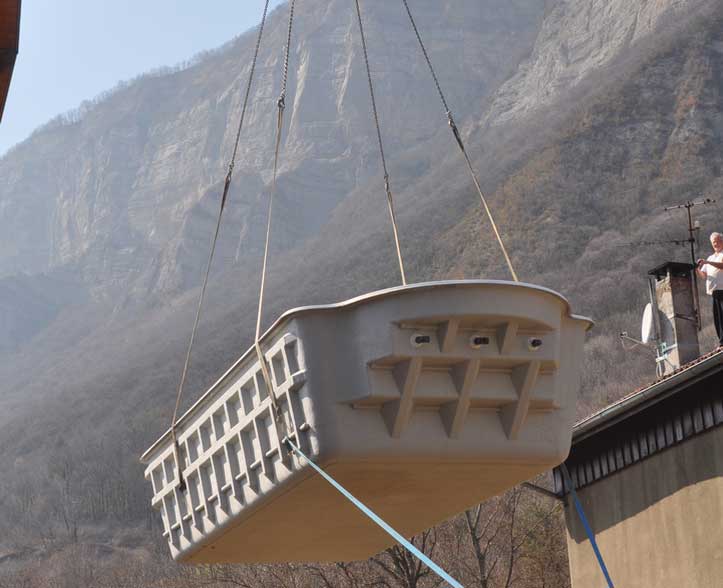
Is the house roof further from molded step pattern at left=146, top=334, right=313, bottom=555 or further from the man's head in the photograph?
molded step pattern at left=146, top=334, right=313, bottom=555

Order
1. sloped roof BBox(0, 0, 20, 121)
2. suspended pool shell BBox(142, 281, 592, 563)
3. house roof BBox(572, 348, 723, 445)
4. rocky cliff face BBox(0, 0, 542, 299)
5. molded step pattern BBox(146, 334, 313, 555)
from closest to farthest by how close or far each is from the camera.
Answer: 1. sloped roof BBox(0, 0, 20, 121)
2. suspended pool shell BBox(142, 281, 592, 563)
3. molded step pattern BBox(146, 334, 313, 555)
4. house roof BBox(572, 348, 723, 445)
5. rocky cliff face BBox(0, 0, 542, 299)

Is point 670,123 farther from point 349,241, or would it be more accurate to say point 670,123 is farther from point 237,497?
point 237,497

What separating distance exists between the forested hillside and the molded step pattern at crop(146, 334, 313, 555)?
15.5 meters

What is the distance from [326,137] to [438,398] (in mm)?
160092

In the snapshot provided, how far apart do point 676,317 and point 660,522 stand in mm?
4211

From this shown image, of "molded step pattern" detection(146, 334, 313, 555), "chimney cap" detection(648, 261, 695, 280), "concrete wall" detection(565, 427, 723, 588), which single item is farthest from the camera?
"chimney cap" detection(648, 261, 695, 280)

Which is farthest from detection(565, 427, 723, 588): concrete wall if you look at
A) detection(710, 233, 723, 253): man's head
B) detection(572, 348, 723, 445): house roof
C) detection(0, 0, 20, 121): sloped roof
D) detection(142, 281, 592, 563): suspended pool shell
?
detection(0, 0, 20, 121): sloped roof

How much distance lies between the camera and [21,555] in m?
78.9

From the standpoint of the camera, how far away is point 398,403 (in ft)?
41.8

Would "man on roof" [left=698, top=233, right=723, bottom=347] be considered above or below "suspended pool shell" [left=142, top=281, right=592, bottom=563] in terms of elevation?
above

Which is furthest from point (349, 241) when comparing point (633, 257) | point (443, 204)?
point (633, 257)

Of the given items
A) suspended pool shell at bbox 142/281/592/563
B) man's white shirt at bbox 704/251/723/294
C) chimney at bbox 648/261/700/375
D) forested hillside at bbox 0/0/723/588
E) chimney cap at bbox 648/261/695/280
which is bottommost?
suspended pool shell at bbox 142/281/592/563

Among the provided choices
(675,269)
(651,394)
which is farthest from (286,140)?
(651,394)

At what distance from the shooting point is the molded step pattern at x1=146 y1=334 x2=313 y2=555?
12789mm
